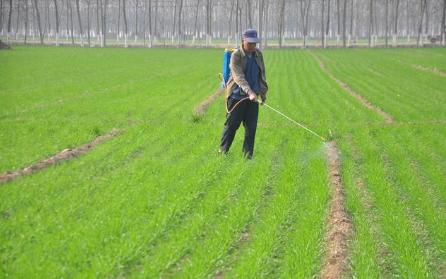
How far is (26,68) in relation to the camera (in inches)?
1378

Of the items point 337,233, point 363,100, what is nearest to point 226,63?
point 337,233

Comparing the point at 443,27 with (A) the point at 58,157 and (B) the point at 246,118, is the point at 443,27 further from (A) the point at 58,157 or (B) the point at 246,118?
(A) the point at 58,157

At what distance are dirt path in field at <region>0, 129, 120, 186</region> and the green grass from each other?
0.72 ft

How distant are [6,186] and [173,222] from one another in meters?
2.83

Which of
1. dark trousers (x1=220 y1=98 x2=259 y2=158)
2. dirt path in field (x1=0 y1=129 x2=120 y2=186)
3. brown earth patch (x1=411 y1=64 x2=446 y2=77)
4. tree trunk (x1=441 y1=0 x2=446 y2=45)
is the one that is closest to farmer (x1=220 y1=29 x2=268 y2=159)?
dark trousers (x1=220 y1=98 x2=259 y2=158)

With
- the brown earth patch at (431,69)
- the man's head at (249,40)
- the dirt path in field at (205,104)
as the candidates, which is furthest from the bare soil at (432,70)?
the man's head at (249,40)

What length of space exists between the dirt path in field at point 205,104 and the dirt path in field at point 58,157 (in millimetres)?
3892

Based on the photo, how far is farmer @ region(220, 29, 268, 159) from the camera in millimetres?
10633

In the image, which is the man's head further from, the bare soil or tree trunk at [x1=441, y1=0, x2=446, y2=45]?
tree trunk at [x1=441, y1=0, x2=446, y2=45]

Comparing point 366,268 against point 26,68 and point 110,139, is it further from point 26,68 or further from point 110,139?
point 26,68

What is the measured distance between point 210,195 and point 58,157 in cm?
388

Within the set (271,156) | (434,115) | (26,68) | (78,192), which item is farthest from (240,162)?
(26,68)

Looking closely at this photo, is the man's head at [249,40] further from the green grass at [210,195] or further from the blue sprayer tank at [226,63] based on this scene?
the green grass at [210,195]

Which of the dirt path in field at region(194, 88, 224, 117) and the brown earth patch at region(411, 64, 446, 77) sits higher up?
the brown earth patch at region(411, 64, 446, 77)
